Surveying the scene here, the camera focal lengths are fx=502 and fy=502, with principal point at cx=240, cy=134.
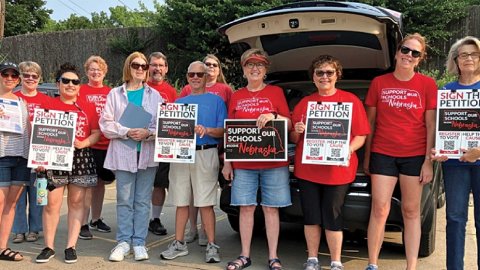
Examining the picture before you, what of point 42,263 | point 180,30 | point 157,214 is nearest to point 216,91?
point 157,214

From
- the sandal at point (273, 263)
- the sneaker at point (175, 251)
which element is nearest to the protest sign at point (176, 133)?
the sneaker at point (175, 251)

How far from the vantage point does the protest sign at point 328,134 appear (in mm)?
4086

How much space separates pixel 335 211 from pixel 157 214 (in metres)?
2.59

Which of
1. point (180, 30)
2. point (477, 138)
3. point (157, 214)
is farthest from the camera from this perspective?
point (180, 30)

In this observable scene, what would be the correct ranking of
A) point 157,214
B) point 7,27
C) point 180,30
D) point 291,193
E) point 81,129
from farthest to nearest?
point 7,27 < point 180,30 < point 157,214 < point 81,129 < point 291,193

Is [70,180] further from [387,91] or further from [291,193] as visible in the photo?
[387,91]

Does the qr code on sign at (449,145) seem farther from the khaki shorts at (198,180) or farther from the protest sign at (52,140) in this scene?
the protest sign at (52,140)

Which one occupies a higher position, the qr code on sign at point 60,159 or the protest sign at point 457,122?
the protest sign at point 457,122

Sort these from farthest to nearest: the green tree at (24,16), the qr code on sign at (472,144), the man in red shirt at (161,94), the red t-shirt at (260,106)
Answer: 1. the green tree at (24,16)
2. the man in red shirt at (161,94)
3. the red t-shirt at (260,106)
4. the qr code on sign at (472,144)

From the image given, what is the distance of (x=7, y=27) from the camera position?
3122 cm

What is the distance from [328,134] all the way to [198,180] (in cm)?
134

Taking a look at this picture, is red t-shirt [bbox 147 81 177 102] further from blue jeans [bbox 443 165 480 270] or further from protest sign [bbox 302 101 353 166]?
blue jeans [bbox 443 165 480 270]

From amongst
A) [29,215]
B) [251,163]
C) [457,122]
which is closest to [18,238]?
[29,215]

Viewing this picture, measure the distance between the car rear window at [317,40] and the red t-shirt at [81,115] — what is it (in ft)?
6.09
